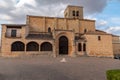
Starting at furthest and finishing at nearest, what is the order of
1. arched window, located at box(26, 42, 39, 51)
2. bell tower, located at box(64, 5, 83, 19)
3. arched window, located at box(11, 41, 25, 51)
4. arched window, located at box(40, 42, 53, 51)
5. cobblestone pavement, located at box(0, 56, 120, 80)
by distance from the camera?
bell tower, located at box(64, 5, 83, 19) → arched window, located at box(40, 42, 53, 51) → arched window, located at box(26, 42, 39, 51) → arched window, located at box(11, 41, 25, 51) → cobblestone pavement, located at box(0, 56, 120, 80)

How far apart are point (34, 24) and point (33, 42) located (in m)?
8.21

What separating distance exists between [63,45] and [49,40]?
13.4 feet

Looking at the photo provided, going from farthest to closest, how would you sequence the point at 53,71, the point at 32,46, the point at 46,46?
the point at 46,46 < the point at 32,46 < the point at 53,71

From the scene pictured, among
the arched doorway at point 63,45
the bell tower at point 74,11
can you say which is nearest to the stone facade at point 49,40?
the arched doorway at point 63,45

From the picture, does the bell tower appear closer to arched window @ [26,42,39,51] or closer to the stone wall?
the stone wall

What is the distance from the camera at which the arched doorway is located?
41.1 m

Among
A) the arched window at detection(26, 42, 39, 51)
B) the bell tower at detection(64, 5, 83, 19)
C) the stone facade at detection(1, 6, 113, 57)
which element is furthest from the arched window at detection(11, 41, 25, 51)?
the bell tower at detection(64, 5, 83, 19)

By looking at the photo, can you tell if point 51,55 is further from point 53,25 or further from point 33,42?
point 53,25

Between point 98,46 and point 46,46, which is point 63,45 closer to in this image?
point 46,46

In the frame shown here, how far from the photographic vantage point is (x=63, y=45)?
136 feet

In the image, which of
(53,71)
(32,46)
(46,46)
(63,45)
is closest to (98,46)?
(63,45)

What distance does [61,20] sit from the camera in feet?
159

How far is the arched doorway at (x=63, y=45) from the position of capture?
4109 centimetres

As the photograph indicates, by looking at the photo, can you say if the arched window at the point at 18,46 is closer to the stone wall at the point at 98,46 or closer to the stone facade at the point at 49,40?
Result: the stone facade at the point at 49,40
